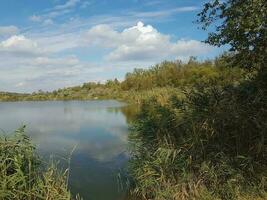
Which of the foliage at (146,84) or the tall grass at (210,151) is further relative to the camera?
the foliage at (146,84)

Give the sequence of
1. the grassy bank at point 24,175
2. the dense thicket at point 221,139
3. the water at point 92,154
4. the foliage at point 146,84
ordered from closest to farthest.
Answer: the grassy bank at point 24,175 < the dense thicket at point 221,139 < the water at point 92,154 < the foliage at point 146,84

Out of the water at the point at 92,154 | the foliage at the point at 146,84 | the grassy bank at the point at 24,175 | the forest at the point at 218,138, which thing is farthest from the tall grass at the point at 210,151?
the foliage at the point at 146,84

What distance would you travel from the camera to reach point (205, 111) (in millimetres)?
9969

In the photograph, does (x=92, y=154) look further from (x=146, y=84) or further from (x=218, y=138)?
(x=146, y=84)

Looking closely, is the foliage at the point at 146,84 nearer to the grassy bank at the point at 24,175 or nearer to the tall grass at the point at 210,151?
the tall grass at the point at 210,151

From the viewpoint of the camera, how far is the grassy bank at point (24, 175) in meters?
7.41

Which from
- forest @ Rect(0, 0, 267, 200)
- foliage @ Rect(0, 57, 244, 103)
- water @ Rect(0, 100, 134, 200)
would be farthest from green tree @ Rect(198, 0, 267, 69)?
foliage @ Rect(0, 57, 244, 103)

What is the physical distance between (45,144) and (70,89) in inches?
3569

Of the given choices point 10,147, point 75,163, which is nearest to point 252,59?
point 10,147

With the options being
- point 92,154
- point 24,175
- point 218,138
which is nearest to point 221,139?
point 218,138

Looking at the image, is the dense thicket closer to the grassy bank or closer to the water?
the water

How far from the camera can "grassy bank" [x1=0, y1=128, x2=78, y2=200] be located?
7410 mm

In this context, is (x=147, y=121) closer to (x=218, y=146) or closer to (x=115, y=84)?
(x=218, y=146)

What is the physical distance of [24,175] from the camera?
25.8 ft
